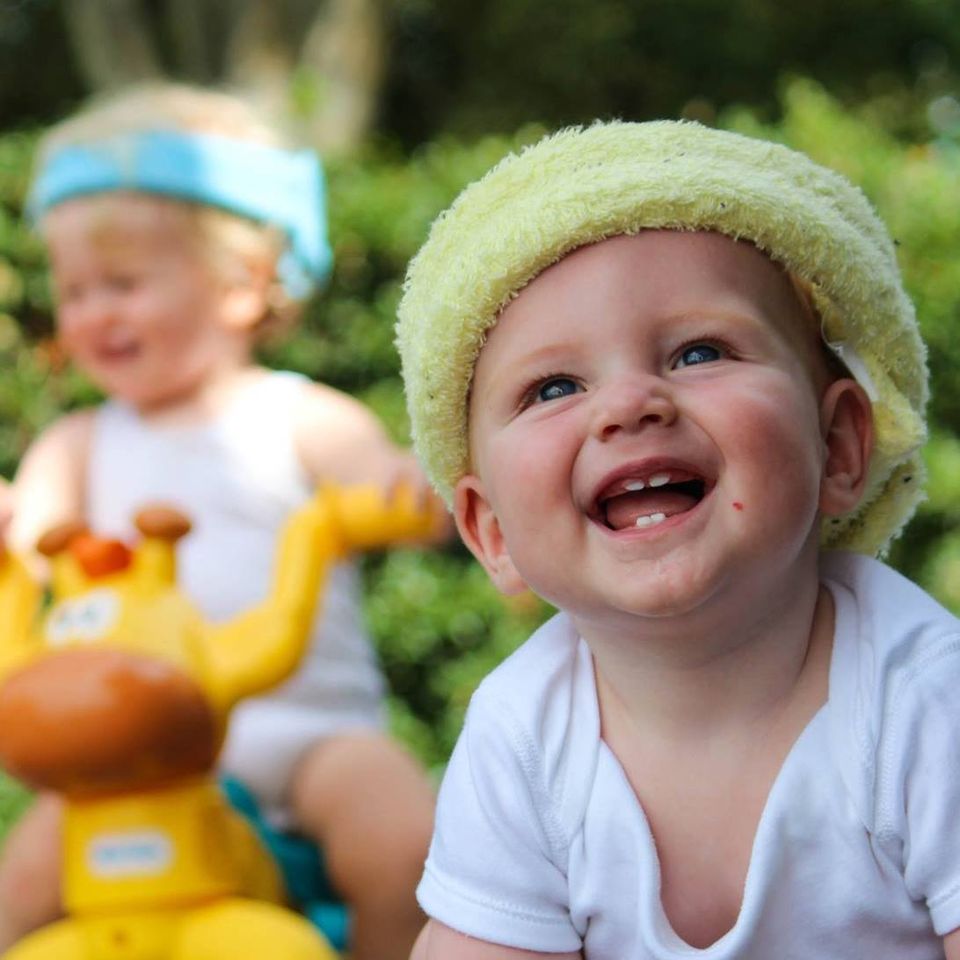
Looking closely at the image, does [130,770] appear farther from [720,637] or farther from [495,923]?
[720,637]

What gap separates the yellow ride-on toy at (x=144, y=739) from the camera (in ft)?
6.05

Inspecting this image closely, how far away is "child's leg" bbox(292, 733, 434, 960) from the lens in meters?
2.11

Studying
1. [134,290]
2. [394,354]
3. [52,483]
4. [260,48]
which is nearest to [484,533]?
[134,290]

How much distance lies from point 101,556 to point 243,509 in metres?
0.65

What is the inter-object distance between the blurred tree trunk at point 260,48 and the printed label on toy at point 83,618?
567 cm

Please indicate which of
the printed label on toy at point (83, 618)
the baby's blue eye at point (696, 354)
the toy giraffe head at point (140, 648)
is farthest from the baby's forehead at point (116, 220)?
the baby's blue eye at point (696, 354)

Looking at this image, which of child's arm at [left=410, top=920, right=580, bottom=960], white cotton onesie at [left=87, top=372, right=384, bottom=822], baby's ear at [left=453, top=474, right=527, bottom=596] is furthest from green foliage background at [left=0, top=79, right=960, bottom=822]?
child's arm at [left=410, top=920, right=580, bottom=960]

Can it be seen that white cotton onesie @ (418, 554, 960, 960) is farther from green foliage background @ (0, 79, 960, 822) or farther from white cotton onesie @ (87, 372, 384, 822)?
green foliage background @ (0, 79, 960, 822)

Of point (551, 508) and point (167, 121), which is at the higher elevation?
point (167, 121)

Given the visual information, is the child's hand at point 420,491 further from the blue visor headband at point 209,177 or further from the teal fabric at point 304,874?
the blue visor headband at point 209,177

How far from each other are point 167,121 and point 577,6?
8338 mm

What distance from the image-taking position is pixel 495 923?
5.03 feet

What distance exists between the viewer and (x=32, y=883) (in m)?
2.18

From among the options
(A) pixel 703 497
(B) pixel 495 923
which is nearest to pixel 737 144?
(A) pixel 703 497
